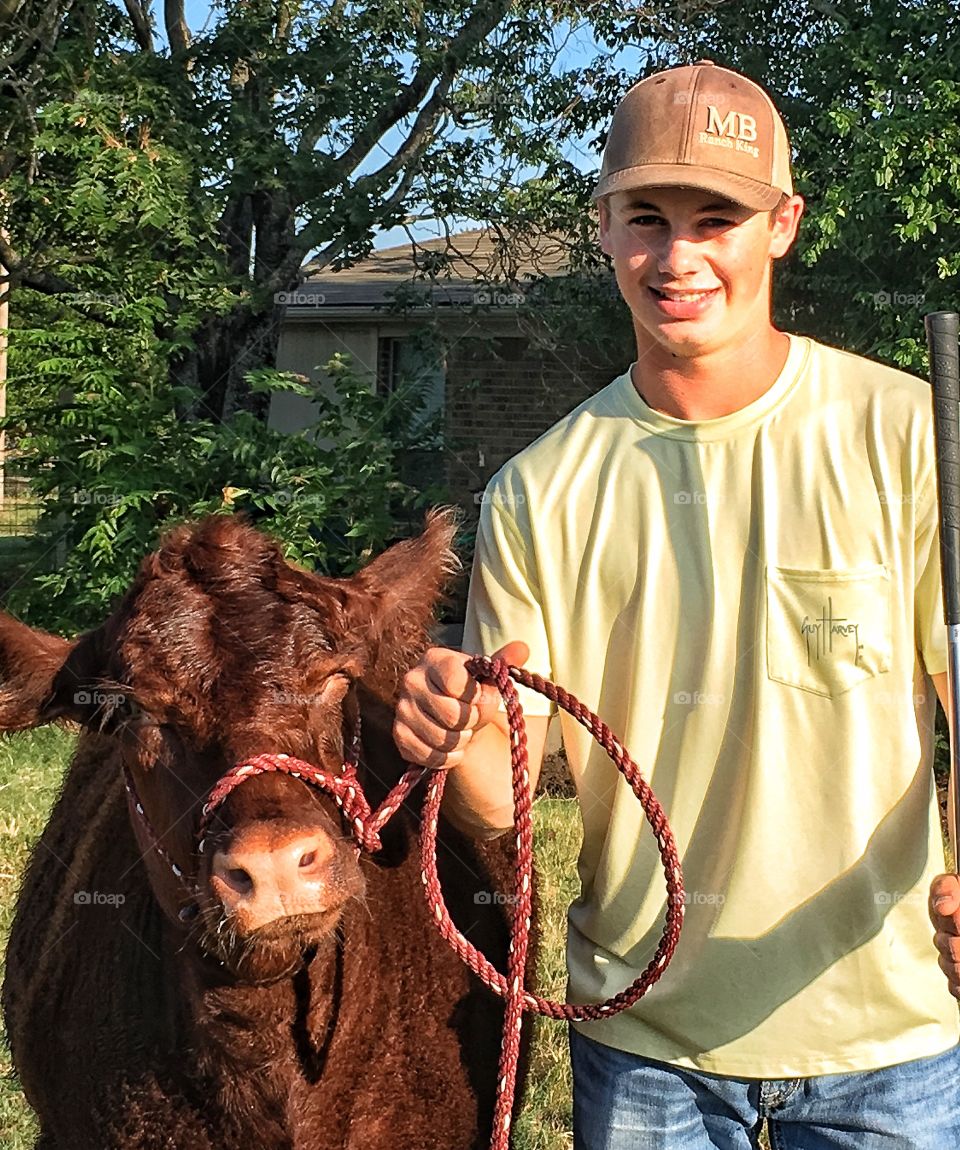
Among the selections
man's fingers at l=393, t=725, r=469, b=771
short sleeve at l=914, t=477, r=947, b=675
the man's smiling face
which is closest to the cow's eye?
man's fingers at l=393, t=725, r=469, b=771

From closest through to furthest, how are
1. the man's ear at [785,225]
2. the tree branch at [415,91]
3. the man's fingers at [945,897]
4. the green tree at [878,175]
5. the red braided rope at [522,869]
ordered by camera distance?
the man's fingers at [945,897]
the red braided rope at [522,869]
the man's ear at [785,225]
the green tree at [878,175]
the tree branch at [415,91]

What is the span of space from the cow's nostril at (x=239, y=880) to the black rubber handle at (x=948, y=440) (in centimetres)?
125

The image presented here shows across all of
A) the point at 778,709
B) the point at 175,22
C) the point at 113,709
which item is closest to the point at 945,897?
the point at 778,709

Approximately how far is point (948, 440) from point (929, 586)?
0.98 feet

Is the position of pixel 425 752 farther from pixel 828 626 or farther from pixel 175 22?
pixel 175 22

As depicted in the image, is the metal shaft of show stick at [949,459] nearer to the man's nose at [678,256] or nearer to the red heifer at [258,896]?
the man's nose at [678,256]

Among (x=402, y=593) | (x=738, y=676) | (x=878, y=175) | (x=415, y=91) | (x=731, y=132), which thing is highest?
(x=415, y=91)

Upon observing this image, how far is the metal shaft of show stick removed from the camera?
6.98 feet

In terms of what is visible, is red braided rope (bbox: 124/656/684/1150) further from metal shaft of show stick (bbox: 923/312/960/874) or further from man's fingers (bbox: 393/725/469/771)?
metal shaft of show stick (bbox: 923/312/960/874)

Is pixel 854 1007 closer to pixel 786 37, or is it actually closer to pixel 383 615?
pixel 383 615

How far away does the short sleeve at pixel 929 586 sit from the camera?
7.48ft

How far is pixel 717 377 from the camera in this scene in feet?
7.89

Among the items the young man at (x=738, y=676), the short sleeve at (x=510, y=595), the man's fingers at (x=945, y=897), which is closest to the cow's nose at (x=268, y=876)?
the young man at (x=738, y=676)

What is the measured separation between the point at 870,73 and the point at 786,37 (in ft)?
7.08
